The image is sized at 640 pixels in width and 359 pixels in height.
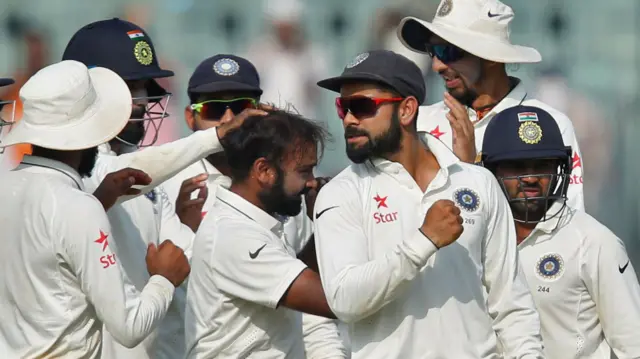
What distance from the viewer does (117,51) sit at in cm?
643

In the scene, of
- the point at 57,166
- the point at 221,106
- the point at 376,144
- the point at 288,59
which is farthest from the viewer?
the point at 288,59

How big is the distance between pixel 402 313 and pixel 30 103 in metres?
1.47

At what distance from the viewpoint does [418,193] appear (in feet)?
17.1

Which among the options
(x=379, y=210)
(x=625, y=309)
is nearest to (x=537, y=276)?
(x=625, y=309)

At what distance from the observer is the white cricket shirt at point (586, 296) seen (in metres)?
5.95

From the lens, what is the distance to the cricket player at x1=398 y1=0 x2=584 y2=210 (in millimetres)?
6719

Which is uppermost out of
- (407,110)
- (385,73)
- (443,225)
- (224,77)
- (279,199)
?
(385,73)

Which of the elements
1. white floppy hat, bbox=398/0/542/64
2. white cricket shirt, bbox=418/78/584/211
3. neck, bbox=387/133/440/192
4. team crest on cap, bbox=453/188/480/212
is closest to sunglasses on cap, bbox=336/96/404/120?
neck, bbox=387/133/440/192

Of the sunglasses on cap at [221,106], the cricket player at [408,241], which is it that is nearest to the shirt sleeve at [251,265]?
the cricket player at [408,241]

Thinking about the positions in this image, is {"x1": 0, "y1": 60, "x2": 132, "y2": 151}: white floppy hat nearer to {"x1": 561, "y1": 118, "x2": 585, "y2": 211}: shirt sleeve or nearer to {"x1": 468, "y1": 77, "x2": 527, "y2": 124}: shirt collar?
{"x1": 468, "y1": 77, "x2": 527, "y2": 124}: shirt collar

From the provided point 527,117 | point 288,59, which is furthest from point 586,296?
point 288,59

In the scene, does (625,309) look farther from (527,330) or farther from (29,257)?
(29,257)

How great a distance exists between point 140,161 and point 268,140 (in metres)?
0.55

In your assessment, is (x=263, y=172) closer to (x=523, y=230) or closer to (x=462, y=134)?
(x=462, y=134)
